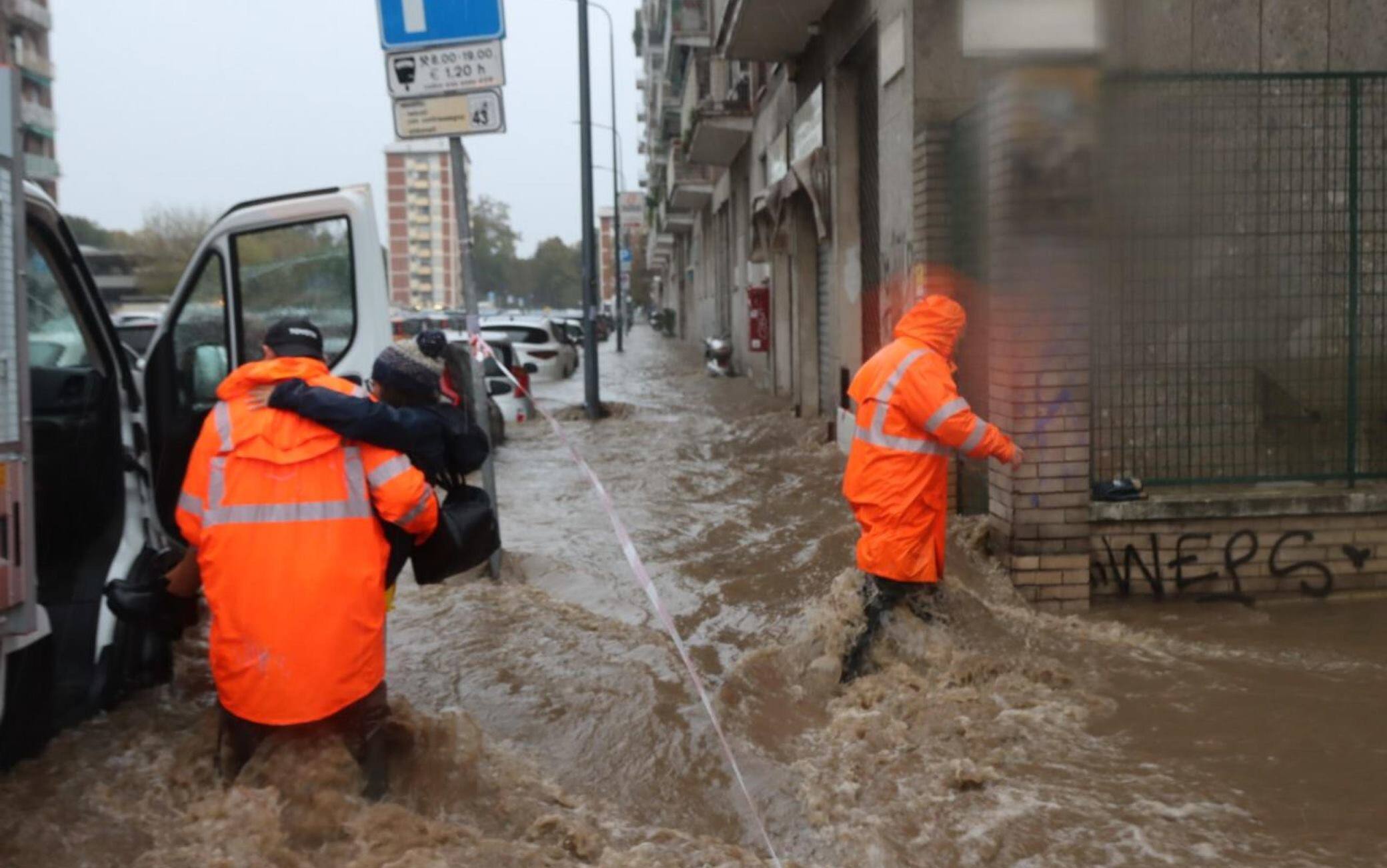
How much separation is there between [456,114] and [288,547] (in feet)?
14.3

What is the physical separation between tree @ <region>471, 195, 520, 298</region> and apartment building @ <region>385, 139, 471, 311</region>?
4.15m

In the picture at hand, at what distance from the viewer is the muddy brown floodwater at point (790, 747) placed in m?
3.75

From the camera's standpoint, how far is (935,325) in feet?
17.7

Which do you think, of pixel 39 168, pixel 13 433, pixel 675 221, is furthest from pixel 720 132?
pixel 675 221

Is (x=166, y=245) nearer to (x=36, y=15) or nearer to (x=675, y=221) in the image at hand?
(x=36, y=15)

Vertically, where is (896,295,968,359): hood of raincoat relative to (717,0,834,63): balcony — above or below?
below

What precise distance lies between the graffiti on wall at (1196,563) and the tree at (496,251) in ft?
412

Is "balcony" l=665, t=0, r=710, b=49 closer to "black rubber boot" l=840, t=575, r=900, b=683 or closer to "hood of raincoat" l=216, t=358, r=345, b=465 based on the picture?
"black rubber boot" l=840, t=575, r=900, b=683

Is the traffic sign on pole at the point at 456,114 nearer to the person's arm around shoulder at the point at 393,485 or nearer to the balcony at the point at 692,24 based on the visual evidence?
the person's arm around shoulder at the point at 393,485

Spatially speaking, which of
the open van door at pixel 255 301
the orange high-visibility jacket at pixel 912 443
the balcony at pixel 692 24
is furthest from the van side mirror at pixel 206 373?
the balcony at pixel 692 24

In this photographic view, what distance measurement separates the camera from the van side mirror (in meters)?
5.21

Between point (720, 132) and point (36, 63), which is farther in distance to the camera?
point (720, 132)

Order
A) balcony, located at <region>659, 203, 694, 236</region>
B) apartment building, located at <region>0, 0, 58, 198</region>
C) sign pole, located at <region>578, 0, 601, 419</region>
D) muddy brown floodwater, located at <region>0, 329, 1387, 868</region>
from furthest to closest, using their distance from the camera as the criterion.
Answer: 1. balcony, located at <region>659, 203, 694, 236</region>
2. sign pole, located at <region>578, 0, 601, 419</region>
3. apartment building, located at <region>0, 0, 58, 198</region>
4. muddy brown floodwater, located at <region>0, 329, 1387, 868</region>

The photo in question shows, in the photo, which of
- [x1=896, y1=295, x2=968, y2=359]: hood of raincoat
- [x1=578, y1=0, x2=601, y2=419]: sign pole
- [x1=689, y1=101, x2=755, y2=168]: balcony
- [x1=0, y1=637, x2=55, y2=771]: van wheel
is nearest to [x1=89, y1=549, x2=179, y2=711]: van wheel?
[x1=0, y1=637, x2=55, y2=771]: van wheel
